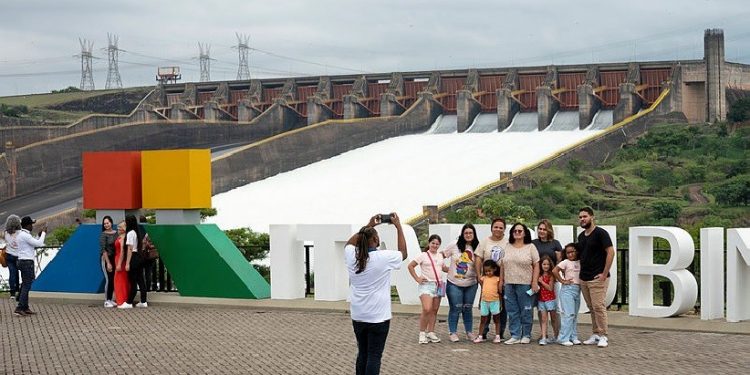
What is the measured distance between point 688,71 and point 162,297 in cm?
4731

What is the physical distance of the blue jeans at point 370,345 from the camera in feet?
38.7

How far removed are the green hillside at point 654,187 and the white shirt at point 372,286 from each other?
2855cm

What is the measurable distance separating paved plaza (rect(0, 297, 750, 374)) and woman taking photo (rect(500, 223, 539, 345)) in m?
0.30

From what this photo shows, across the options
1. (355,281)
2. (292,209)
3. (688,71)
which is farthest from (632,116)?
(355,281)

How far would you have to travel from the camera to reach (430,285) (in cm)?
1645

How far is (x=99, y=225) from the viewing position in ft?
75.2

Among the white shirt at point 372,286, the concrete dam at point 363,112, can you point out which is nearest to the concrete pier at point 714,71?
the concrete dam at point 363,112

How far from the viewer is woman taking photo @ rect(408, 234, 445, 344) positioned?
53.8 ft

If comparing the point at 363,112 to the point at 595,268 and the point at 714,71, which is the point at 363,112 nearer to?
the point at 714,71

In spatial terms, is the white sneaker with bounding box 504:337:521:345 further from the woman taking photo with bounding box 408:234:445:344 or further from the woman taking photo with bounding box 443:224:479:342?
the woman taking photo with bounding box 408:234:445:344

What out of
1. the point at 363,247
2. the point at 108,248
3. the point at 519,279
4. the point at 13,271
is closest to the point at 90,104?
the point at 13,271

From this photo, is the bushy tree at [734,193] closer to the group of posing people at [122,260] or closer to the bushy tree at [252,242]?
the bushy tree at [252,242]

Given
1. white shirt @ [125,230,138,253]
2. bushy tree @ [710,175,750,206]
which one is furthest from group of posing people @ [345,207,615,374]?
bushy tree @ [710,175,750,206]

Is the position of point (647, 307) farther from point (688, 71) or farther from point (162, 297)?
point (688, 71)
